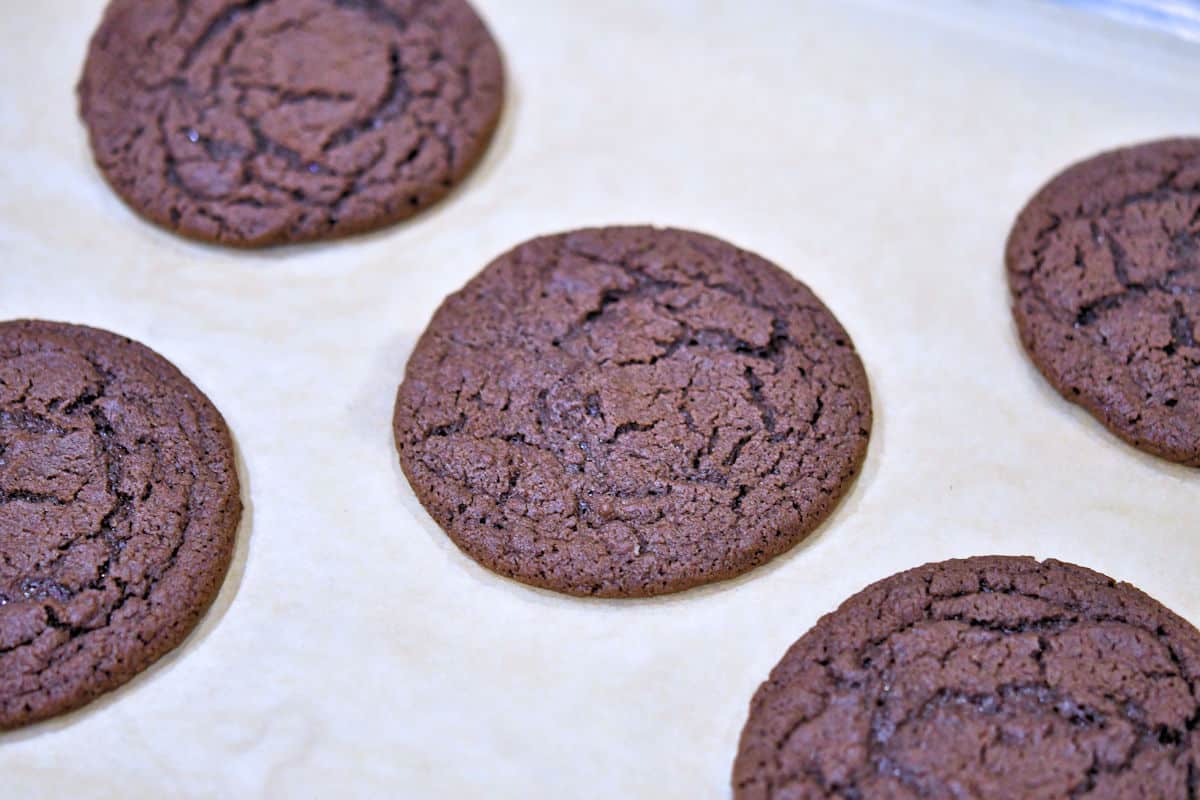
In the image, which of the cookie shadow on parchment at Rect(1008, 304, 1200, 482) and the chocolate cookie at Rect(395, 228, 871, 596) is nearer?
the chocolate cookie at Rect(395, 228, 871, 596)

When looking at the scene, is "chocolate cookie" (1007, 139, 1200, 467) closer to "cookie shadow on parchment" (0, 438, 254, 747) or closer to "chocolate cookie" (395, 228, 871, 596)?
"chocolate cookie" (395, 228, 871, 596)

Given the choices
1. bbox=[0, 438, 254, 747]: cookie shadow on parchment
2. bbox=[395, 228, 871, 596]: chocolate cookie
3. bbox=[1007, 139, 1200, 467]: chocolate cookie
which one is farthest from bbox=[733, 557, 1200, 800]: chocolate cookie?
bbox=[0, 438, 254, 747]: cookie shadow on parchment

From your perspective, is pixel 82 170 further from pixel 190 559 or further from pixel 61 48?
pixel 190 559

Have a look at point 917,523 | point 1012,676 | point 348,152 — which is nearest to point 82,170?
point 348,152

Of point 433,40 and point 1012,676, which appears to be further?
point 433,40

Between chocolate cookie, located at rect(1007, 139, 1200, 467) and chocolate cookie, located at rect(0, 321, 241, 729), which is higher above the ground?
chocolate cookie, located at rect(1007, 139, 1200, 467)

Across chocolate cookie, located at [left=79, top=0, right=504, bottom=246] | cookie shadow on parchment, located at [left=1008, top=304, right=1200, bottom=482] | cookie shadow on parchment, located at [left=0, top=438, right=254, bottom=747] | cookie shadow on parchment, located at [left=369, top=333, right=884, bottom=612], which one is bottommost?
cookie shadow on parchment, located at [left=0, top=438, right=254, bottom=747]
